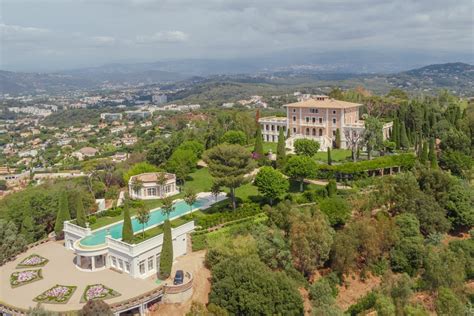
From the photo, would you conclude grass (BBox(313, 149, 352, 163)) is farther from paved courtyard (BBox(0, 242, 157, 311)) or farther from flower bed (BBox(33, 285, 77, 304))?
flower bed (BBox(33, 285, 77, 304))

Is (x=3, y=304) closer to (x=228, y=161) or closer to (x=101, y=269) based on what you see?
(x=101, y=269)

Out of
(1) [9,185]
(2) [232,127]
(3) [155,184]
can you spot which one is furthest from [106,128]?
(3) [155,184]

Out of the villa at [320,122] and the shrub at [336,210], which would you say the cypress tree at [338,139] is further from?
the shrub at [336,210]

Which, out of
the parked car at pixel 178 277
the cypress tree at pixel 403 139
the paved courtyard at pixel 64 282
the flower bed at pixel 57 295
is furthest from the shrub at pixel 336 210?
the cypress tree at pixel 403 139

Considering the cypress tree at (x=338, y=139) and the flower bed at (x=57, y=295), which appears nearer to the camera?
the flower bed at (x=57, y=295)

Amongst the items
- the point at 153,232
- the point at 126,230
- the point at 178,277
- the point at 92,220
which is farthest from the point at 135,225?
the point at 178,277

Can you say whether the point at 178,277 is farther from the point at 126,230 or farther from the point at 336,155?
the point at 336,155
